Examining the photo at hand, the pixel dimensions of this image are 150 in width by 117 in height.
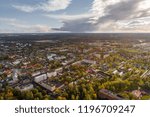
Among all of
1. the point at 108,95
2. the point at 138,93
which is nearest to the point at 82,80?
the point at 108,95

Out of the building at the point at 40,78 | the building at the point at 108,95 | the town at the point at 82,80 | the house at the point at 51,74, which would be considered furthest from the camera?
the house at the point at 51,74

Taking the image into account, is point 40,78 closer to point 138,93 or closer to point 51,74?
point 51,74

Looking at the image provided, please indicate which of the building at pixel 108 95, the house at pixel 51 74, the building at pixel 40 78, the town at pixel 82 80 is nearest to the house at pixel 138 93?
the town at pixel 82 80

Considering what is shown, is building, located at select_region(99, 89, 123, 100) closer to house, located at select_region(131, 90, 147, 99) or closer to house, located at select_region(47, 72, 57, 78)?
house, located at select_region(131, 90, 147, 99)

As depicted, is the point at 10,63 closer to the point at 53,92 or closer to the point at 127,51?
the point at 53,92

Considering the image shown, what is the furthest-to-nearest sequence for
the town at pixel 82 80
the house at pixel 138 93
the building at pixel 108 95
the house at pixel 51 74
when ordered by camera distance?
the house at pixel 51 74
the house at pixel 138 93
the town at pixel 82 80
the building at pixel 108 95

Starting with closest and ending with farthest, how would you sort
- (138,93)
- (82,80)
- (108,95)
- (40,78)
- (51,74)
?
(108,95) → (138,93) → (82,80) → (40,78) → (51,74)

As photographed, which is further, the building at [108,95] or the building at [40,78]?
the building at [40,78]

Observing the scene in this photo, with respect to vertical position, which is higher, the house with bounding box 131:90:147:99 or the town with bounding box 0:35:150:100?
the town with bounding box 0:35:150:100

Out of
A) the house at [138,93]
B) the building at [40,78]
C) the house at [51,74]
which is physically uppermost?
the house at [51,74]

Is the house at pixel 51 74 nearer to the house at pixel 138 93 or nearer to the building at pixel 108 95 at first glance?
the building at pixel 108 95

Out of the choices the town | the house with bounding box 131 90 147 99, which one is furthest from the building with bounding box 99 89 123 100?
the house with bounding box 131 90 147 99
